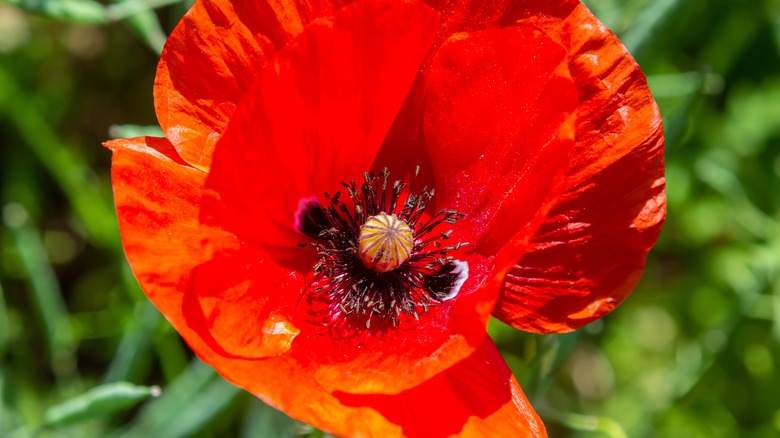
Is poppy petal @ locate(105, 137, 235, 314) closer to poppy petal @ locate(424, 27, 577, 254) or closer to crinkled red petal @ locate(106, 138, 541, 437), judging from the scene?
crinkled red petal @ locate(106, 138, 541, 437)

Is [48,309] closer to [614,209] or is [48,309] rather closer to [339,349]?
[339,349]

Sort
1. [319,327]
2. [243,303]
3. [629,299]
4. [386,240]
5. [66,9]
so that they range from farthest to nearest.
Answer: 1. [629,299]
2. [66,9]
3. [386,240]
4. [319,327]
5. [243,303]

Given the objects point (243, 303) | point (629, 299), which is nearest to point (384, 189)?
point (243, 303)

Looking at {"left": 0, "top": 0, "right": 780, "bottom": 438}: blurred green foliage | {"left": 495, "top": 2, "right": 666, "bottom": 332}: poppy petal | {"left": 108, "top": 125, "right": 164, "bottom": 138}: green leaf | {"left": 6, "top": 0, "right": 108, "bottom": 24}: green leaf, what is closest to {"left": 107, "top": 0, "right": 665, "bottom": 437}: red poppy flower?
{"left": 495, "top": 2, "right": 666, "bottom": 332}: poppy petal

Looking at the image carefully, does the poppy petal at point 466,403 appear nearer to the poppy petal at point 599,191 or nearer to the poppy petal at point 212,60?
the poppy petal at point 599,191

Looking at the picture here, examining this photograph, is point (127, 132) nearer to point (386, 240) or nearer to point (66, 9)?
point (66, 9)

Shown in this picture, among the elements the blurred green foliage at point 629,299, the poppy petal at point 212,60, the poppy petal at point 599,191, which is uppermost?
the poppy petal at point 212,60

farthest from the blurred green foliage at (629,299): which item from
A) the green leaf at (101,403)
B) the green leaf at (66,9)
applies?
the green leaf at (101,403)
